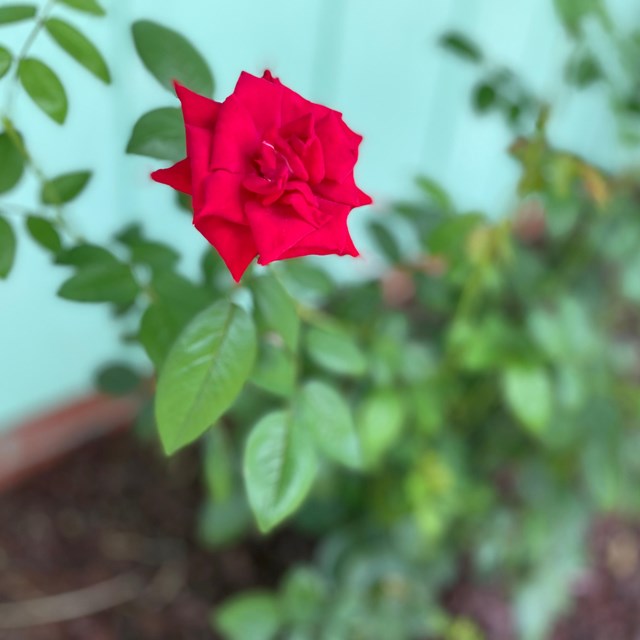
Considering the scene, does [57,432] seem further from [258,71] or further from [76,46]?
[76,46]

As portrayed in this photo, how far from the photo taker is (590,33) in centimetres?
87

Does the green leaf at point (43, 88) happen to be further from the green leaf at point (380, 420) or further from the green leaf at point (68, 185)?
the green leaf at point (380, 420)

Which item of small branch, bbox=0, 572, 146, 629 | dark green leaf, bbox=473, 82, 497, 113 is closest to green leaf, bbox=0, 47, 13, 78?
dark green leaf, bbox=473, 82, 497, 113

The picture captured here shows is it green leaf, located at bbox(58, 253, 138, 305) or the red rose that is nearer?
the red rose

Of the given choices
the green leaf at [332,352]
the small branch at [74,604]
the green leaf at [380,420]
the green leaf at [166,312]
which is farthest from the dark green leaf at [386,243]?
the small branch at [74,604]

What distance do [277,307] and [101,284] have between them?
0.13 m

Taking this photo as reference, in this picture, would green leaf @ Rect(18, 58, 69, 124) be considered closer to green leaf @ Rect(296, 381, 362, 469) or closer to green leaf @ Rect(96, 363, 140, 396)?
green leaf @ Rect(296, 381, 362, 469)

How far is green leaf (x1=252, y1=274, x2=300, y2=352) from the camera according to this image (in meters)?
0.58

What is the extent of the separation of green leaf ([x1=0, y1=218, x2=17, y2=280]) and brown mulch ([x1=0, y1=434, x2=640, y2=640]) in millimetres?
800

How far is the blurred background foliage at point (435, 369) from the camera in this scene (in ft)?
2.03

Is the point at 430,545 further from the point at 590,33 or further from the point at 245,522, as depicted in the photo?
the point at 590,33

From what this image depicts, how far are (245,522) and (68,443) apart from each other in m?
0.41

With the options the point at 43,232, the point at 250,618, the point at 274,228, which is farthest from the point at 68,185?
the point at 250,618

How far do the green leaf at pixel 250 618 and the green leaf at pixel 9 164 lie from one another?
0.62 metres
